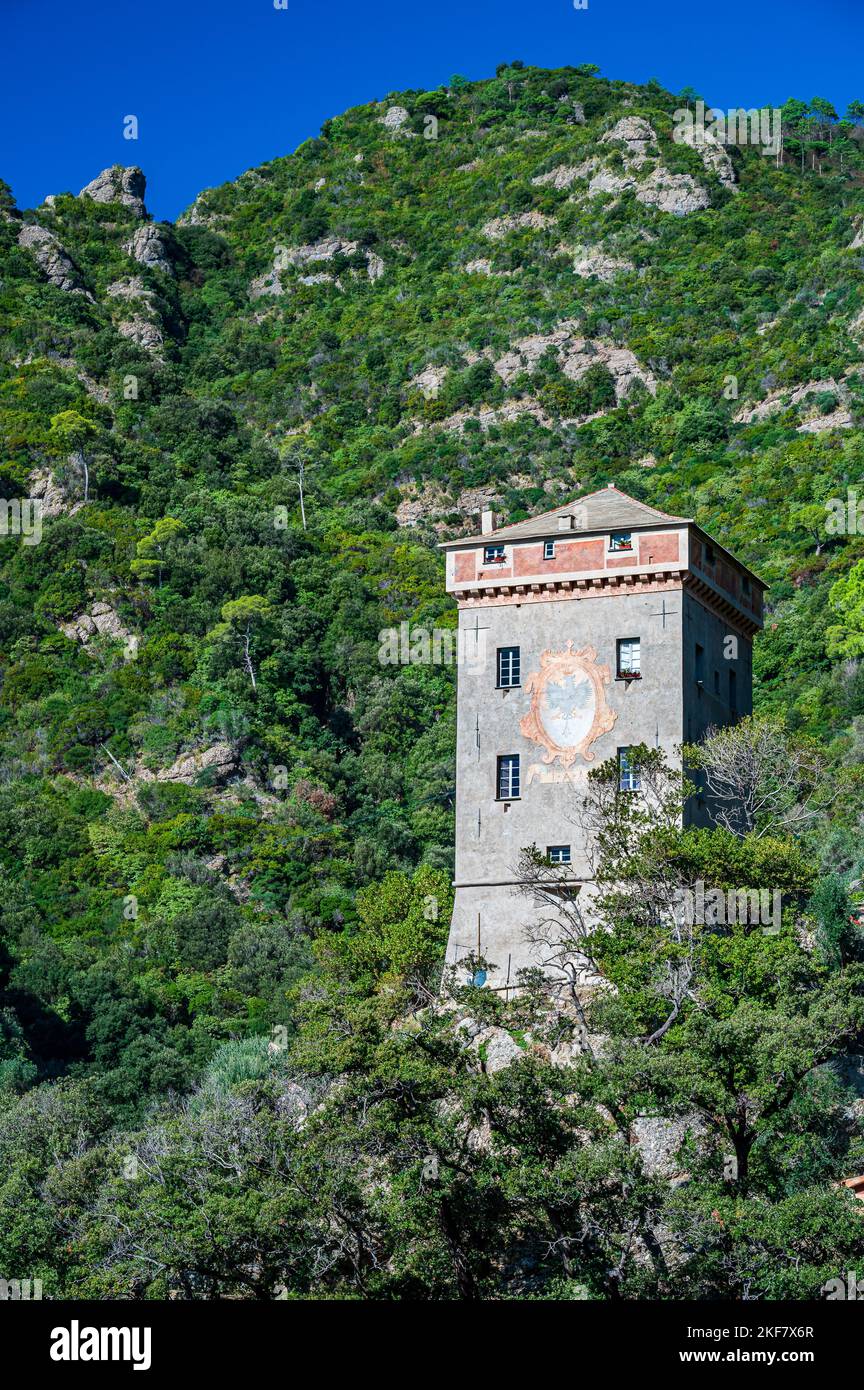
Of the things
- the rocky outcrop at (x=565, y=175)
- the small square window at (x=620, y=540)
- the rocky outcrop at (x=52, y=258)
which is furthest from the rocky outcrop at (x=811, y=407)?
the small square window at (x=620, y=540)

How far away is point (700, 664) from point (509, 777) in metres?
5.04

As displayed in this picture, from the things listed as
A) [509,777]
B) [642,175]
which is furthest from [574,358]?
[509,777]

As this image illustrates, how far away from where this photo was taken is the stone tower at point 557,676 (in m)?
45.2

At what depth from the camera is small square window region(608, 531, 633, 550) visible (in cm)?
4634

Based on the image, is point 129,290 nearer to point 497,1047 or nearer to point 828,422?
point 828,422

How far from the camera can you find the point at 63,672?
85188mm

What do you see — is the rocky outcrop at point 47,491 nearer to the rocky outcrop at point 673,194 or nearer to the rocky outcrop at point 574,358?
the rocky outcrop at point 574,358

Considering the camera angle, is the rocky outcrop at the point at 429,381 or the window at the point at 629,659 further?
the rocky outcrop at the point at 429,381

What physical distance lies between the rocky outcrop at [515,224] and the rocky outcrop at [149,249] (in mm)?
20686

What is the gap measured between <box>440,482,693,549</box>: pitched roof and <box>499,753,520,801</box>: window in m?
4.97
